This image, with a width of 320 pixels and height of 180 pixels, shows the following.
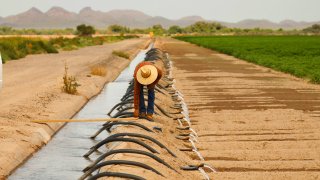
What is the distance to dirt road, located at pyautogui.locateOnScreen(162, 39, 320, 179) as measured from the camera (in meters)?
8.34

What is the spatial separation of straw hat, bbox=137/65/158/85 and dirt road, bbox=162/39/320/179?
134 cm

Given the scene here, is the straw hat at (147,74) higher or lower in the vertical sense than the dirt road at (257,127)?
higher

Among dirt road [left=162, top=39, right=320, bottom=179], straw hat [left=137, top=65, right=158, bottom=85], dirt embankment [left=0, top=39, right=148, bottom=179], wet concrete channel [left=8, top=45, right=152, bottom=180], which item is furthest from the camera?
straw hat [left=137, top=65, right=158, bottom=85]

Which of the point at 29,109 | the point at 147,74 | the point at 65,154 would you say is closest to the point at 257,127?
the point at 147,74

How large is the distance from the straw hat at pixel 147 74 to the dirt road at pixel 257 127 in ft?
4.40

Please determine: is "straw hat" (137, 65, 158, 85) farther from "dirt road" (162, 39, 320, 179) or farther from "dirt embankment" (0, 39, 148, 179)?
"dirt embankment" (0, 39, 148, 179)

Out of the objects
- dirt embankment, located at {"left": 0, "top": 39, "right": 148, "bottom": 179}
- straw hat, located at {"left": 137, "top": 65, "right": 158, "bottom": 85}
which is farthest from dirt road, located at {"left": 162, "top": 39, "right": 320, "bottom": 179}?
dirt embankment, located at {"left": 0, "top": 39, "right": 148, "bottom": 179}

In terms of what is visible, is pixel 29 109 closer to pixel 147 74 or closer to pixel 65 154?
pixel 65 154

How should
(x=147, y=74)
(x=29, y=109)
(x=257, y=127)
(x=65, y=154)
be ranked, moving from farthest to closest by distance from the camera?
(x=29, y=109) < (x=257, y=127) < (x=147, y=74) < (x=65, y=154)

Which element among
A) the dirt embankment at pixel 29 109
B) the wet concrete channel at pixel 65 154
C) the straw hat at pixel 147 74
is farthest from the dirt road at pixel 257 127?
the dirt embankment at pixel 29 109

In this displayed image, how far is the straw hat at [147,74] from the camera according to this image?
33.3 ft

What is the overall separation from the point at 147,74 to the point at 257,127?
264 cm

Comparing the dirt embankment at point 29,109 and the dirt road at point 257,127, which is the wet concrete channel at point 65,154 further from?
the dirt road at point 257,127

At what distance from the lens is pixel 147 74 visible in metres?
10.2
